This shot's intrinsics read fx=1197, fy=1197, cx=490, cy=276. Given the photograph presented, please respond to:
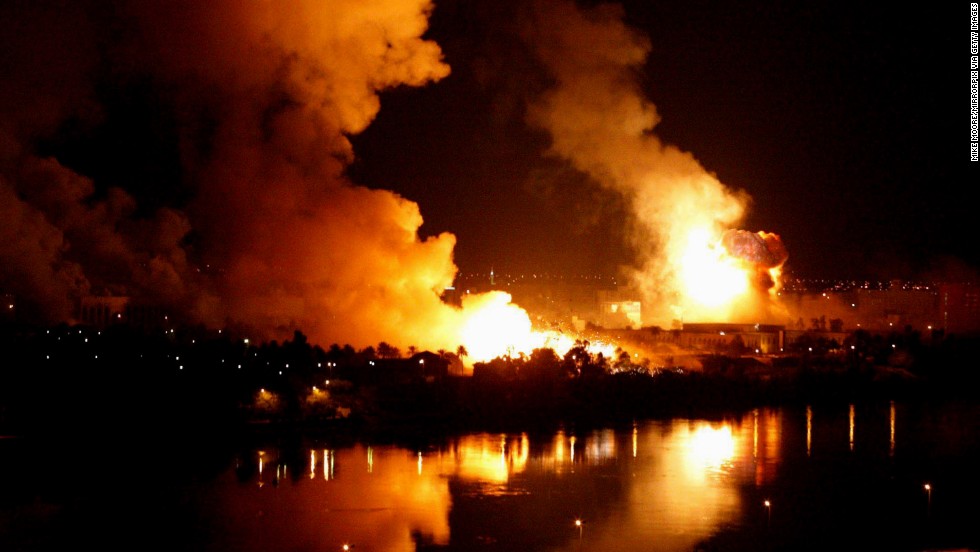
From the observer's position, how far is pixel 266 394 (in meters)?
21.1

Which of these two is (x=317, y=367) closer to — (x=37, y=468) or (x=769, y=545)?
(x=37, y=468)

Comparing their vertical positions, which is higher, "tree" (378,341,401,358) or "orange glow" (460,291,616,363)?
"orange glow" (460,291,616,363)

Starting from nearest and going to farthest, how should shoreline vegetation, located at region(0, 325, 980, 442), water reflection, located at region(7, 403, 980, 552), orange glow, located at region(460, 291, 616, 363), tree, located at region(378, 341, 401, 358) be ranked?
water reflection, located at region(7, 403, 980, 552) → shoreline vegetation, located at region(0, 325, 980, 442) → tree, located at region(378, 341, 401, 358) → orange glow, located at region(460, 291, 616, 363)

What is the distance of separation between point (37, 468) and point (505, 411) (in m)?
8.75

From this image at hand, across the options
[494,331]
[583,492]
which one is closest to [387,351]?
[494,331]

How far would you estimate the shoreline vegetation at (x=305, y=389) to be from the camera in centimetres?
2022

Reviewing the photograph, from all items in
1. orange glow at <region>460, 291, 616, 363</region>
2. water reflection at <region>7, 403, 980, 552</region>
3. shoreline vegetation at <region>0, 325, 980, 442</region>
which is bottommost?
water reflection at <region>7, 403, 980, 552</region>

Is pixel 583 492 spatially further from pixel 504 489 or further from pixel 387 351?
pixel 387 351

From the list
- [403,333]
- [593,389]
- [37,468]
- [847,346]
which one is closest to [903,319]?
[847,346]

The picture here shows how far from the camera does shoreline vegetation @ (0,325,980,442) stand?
20219 mm

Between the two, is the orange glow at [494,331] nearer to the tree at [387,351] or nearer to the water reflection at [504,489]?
the tree at [387,351]

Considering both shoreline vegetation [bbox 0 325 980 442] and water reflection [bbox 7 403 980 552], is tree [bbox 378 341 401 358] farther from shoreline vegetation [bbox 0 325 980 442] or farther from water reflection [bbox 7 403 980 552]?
water reflection [bbox 7 403 980 552]

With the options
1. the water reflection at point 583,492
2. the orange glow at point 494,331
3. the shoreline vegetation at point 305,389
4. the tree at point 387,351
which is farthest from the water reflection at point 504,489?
the orange glow at point 494,331

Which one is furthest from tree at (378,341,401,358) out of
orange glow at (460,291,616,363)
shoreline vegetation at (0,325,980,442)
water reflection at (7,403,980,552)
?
water reflection at (7,403,980,552)
